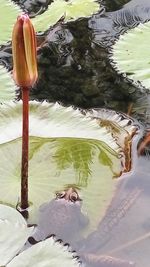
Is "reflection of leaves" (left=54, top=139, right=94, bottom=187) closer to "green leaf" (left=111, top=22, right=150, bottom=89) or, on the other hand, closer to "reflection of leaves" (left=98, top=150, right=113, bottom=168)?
"reflection of leaves" (left=98, top=150, right=113, bottom=168)

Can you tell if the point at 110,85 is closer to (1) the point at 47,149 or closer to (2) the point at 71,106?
(2) the point at 71,106

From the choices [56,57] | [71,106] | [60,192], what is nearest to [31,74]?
[60,192]

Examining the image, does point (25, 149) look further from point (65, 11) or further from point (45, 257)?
point (65, 11)

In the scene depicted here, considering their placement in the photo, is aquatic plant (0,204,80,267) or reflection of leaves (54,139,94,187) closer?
aquatic plant (0,204,80,267)

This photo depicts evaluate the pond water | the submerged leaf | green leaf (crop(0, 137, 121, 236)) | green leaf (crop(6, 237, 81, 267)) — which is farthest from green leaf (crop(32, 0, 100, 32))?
green leaf (crop(6, 237, 81, 267))

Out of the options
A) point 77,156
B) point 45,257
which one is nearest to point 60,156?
point 77,156

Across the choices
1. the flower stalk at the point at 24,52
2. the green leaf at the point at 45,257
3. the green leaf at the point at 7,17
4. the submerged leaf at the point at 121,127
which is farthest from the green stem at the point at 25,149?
the green leaf at the point at 7,17
